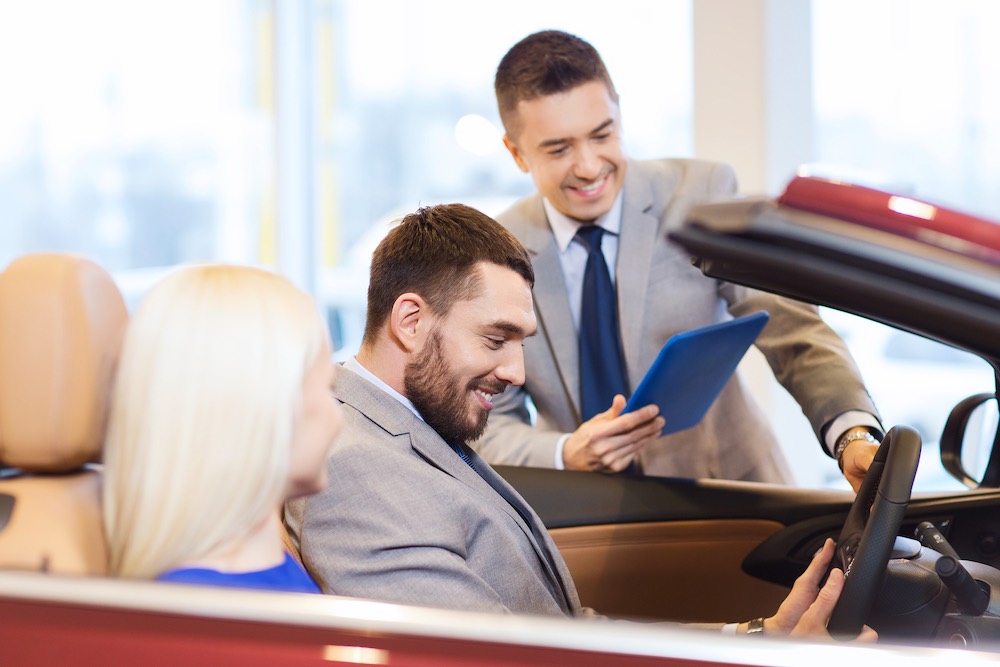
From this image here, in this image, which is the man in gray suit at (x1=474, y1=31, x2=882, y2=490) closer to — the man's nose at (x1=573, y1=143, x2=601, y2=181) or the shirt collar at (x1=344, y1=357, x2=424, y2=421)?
the man's nose at (x1=573, y1=143, x2=601, y2=181)

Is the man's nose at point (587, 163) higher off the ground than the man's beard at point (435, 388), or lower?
higher

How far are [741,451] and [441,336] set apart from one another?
3.67 feet

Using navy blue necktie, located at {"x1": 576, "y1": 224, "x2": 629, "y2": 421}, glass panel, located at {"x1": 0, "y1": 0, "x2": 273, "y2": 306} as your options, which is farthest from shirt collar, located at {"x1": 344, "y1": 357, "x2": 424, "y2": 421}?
glass panel, located at {"x1": 0, "y1": 0, "x2": 273, "y2": 306}

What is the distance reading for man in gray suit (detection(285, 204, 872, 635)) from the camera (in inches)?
58.4

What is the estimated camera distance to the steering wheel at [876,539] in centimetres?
140

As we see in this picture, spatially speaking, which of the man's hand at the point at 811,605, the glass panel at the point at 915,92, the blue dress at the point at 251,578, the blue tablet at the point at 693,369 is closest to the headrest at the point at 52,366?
the blue dress at the point at 251,578

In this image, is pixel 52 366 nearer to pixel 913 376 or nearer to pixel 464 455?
pixel 464 455

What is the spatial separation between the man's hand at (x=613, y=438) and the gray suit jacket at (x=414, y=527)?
0.37 meters

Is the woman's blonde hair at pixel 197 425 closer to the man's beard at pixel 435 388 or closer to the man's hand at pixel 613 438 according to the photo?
the man's beard at pixel 435 388

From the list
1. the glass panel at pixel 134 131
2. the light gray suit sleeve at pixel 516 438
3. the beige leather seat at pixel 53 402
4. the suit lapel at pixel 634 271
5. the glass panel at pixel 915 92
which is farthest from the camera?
the glass panel at pixel 134 131

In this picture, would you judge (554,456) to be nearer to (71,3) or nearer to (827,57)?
(827,57)

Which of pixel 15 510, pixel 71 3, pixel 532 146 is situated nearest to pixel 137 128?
pixel 71 3

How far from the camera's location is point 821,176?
106 centimetres

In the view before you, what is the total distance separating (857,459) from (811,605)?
694mm
